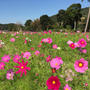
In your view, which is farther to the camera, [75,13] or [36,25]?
[36,25]

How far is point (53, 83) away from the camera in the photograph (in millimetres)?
1629

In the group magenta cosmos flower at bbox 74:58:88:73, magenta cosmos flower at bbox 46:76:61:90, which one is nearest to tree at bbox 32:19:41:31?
magenta cosmos flower at bbox 74:58:88:73

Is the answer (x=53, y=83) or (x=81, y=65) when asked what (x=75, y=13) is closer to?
(x=81, y=65)

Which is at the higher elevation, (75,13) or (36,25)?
(75,13)

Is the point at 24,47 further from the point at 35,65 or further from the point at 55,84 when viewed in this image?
the point at 55,84

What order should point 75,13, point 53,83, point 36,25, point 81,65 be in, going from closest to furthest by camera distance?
point 53,83
point 81,65
point 75,13
point 36,25

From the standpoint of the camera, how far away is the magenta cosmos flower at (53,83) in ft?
5.22

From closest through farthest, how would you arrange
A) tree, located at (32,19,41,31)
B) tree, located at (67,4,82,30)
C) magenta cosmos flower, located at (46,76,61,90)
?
magenta cosmos flower, located at (46,76,61,90) < tree, located at (67,4,82,30) < tree, located at (32,19,41,31)

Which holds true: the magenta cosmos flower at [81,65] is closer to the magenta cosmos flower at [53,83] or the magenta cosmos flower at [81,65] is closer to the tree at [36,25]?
the magenta cosmos flower at [53,83]

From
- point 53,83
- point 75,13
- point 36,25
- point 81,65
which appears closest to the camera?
point 53,83

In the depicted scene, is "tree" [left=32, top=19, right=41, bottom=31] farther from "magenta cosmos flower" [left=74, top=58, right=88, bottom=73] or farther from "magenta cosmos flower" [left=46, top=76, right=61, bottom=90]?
"magenta cosmos flower" [left=46, top=76, right=61, bottom=90]

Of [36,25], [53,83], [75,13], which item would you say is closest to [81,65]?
[53,83]

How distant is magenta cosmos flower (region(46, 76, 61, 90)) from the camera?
159 centimetres

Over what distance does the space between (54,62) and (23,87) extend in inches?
30.2
